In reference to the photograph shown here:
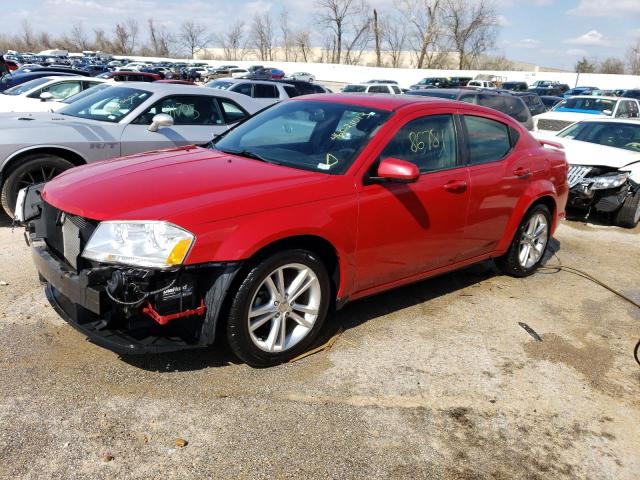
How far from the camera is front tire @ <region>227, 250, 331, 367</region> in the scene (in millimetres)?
3244

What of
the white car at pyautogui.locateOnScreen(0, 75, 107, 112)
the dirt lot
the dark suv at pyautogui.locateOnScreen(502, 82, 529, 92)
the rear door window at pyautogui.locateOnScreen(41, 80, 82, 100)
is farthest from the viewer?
the dark suv at pyautogui.locateOnScreen(502, 82, 529, 92)

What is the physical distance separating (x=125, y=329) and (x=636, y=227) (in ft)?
25.6

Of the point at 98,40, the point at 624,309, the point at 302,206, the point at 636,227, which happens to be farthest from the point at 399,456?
Answer: the point at 98,40

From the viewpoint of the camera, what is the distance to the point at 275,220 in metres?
3.27

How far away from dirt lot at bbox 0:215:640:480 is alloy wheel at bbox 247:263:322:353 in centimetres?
20

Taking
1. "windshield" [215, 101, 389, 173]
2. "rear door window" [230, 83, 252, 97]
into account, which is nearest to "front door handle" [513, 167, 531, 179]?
"windshield" [215, 101, 389, 173]

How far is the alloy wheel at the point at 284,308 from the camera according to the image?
11.1 ft

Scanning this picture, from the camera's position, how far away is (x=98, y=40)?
10438cm

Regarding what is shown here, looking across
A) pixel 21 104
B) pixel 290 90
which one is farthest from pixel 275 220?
pixel 290 90

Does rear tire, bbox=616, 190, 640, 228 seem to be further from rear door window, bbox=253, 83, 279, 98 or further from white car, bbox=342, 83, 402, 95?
white car, bbox=342, 83, 402, 95

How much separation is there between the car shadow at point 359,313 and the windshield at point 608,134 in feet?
10.4

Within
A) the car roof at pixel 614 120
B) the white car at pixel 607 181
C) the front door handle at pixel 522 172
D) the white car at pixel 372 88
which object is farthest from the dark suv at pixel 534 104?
the front door handle at pixel 522 172

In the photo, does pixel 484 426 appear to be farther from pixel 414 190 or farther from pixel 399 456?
pixel 414 190

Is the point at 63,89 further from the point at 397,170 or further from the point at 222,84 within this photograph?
the point at 397,170
